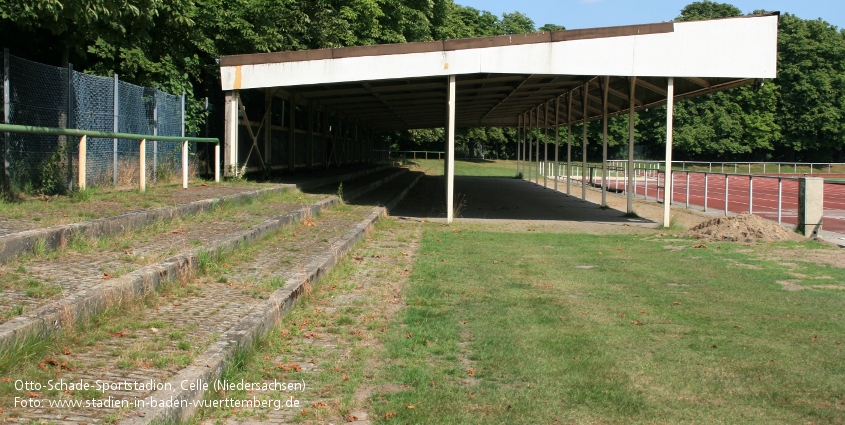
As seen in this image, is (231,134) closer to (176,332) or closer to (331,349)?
(331,349)

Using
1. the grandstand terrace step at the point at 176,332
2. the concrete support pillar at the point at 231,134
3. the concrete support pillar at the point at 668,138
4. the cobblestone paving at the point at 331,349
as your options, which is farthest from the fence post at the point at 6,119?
the concrete support pillar at the point at 668,138

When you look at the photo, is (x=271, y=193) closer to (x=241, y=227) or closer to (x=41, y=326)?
(x=241, y=227)

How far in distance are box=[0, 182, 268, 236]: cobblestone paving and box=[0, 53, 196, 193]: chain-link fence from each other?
948 millimetres

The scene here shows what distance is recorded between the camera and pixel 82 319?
5227 mm

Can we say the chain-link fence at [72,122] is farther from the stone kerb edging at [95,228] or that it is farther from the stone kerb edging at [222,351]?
the stone kerb edging at [222,351]

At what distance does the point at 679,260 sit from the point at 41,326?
31.6 feet

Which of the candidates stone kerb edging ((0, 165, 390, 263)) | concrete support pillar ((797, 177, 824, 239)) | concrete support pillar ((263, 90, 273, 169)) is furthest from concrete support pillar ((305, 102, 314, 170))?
concrete support pillar ((797, 177, 824, 239))

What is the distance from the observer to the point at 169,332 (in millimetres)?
5535

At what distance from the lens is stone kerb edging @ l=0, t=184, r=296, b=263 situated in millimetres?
6637

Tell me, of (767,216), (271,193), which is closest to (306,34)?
(271,193)

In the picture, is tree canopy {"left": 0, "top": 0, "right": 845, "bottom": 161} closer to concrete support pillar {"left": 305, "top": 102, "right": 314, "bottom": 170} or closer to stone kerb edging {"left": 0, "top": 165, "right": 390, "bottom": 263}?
concrete support pillar {"left": 305, "top": 102, "right": 314, "bottom": 170}

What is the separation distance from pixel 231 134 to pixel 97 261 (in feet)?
39.0

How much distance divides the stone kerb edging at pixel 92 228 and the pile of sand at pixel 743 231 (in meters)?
9.38

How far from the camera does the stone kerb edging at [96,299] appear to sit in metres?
4.48
